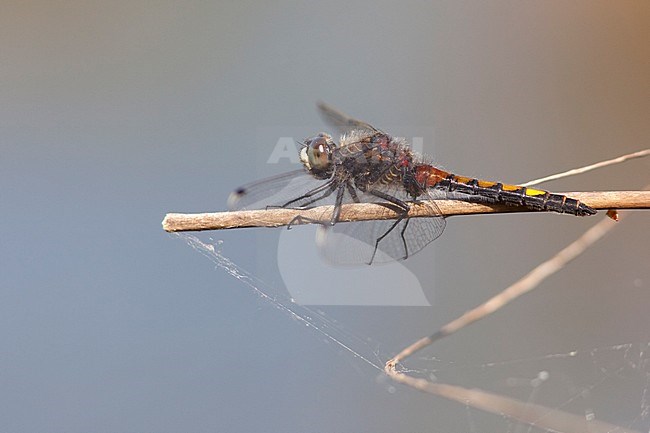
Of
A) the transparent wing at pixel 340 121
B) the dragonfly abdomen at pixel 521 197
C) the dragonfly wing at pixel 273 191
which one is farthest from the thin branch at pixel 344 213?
the transparent wing at pixel 340 121

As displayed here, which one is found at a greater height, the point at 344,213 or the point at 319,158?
the point at 319,158

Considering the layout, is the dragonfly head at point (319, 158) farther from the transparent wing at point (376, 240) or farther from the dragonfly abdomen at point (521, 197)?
the dragonfly abdomen at point (521, 197)

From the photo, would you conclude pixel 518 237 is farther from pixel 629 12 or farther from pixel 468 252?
pixel 629 12

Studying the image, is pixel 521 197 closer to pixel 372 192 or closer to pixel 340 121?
pixel 372 192

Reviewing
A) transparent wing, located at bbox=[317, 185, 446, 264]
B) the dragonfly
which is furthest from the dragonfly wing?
transparent wing, located at bbox=[317, 185, 446, 264]

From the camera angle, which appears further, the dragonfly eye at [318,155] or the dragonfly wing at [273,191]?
the dragonfly eye at [318,155]

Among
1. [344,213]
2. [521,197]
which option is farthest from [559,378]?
[344,213]

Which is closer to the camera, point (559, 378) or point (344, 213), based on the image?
point (344, 213)
